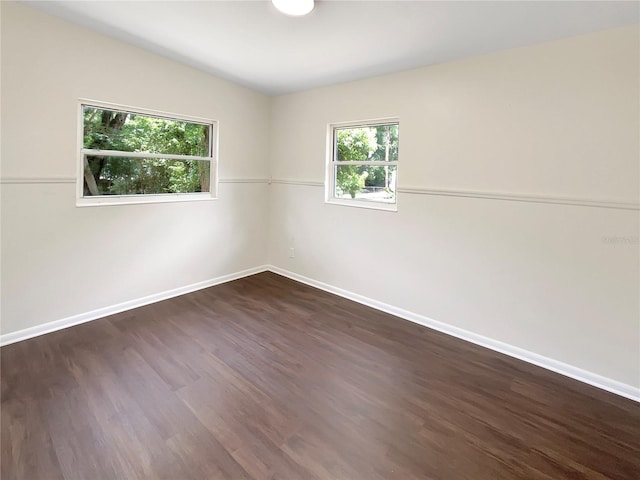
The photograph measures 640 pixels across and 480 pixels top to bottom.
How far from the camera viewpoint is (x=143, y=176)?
11.1ft

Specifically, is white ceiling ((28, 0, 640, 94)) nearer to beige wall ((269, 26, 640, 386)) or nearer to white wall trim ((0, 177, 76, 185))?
beige wall ((269, 26, 640, 386))

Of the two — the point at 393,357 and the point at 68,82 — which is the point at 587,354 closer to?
the point at 393,357

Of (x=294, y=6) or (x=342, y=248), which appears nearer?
(x=294, y=6)

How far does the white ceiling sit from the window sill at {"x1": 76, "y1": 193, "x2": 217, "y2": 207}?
4.47ft

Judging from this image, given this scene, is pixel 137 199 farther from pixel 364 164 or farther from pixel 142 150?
pixel 364 164

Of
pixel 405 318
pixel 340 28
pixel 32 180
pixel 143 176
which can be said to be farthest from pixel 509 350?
pixel 32 180

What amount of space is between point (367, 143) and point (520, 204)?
1641 millimetres

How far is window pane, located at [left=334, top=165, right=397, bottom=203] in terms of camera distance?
341 cm

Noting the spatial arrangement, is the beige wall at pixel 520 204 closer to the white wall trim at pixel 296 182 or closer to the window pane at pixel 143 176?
the white wall trim at pixel 296 182

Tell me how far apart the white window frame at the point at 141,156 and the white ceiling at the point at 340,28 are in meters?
0.57

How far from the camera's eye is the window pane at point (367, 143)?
3.36m

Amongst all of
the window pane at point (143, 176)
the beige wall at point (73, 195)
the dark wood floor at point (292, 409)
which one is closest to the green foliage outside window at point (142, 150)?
the window pane at point (143, 176)

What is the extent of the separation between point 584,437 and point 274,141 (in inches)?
161

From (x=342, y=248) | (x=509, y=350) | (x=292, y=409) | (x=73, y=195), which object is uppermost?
(x=73, y=195)
